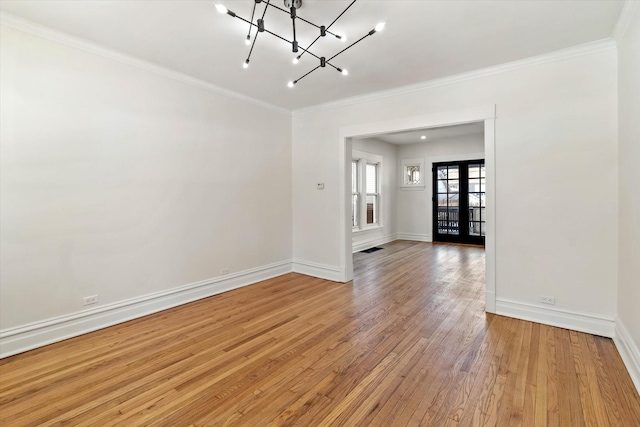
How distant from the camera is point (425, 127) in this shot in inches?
150

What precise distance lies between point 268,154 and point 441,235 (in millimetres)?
5729

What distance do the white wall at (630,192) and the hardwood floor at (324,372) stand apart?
0.93 ft

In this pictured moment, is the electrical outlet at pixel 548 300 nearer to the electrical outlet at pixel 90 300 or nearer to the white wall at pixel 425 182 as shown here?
the electrical outlet at pixel 90 300

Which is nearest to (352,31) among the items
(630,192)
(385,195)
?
(630,192)

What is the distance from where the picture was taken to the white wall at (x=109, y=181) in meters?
2.55

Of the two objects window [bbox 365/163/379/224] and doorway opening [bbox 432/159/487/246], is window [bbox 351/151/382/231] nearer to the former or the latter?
window [bbox 365/163/379/224]

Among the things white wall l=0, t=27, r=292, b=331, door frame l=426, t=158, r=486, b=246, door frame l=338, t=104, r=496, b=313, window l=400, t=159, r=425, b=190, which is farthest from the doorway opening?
white wall l=0, t=27, r=292, b=331

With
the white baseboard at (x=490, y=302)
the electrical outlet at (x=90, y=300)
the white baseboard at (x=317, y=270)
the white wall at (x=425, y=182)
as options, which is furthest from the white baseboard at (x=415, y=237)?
the electrical outlet at (x=90, y=300)

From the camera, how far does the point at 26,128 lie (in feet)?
8.42

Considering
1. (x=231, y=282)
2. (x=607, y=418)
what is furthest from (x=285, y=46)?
(x=607, y=418)

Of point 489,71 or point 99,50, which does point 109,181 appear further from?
point 489,71

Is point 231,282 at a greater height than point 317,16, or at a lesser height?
lesser

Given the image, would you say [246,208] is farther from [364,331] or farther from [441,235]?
[441,235]

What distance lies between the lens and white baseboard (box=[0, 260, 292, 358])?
2.55 meters
